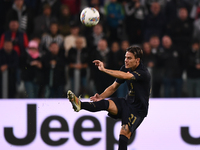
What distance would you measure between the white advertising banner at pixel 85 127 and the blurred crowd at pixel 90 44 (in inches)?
45.5

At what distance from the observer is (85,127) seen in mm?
8789

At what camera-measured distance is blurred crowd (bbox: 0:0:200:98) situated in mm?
10172

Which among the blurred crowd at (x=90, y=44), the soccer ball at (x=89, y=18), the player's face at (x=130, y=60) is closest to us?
the player's face at (x=130, y=60)

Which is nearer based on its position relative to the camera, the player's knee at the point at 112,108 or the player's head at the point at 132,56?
the player's head at the point at 132,56

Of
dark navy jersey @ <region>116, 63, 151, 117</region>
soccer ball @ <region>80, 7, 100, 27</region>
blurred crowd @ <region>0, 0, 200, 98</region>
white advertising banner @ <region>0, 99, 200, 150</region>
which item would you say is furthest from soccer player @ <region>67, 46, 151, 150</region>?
blurred crowd @ <region>0, 0, 200, 98</region>

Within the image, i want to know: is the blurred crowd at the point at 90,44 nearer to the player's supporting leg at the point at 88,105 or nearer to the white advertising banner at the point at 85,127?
the white advertising banner at the point at 85,127

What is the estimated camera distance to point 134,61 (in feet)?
22.3

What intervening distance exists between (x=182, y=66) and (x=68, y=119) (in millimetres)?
3486

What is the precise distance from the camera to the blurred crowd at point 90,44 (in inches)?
400

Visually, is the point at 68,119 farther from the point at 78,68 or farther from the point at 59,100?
the point at 78,68

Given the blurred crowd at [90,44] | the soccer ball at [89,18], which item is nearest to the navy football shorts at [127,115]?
the soccer ball at [89,18]

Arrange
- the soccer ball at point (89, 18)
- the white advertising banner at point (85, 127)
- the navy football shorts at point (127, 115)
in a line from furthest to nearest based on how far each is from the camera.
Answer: the white advertising banner at point (85, 127) → the soccer ball at point (89, 18) → the navy football shorts at point (127, 115)

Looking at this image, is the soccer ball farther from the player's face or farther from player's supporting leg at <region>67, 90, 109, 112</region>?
player's supporting leg at <region>67, 90, 109, 112</region>

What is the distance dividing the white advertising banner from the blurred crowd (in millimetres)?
1156
